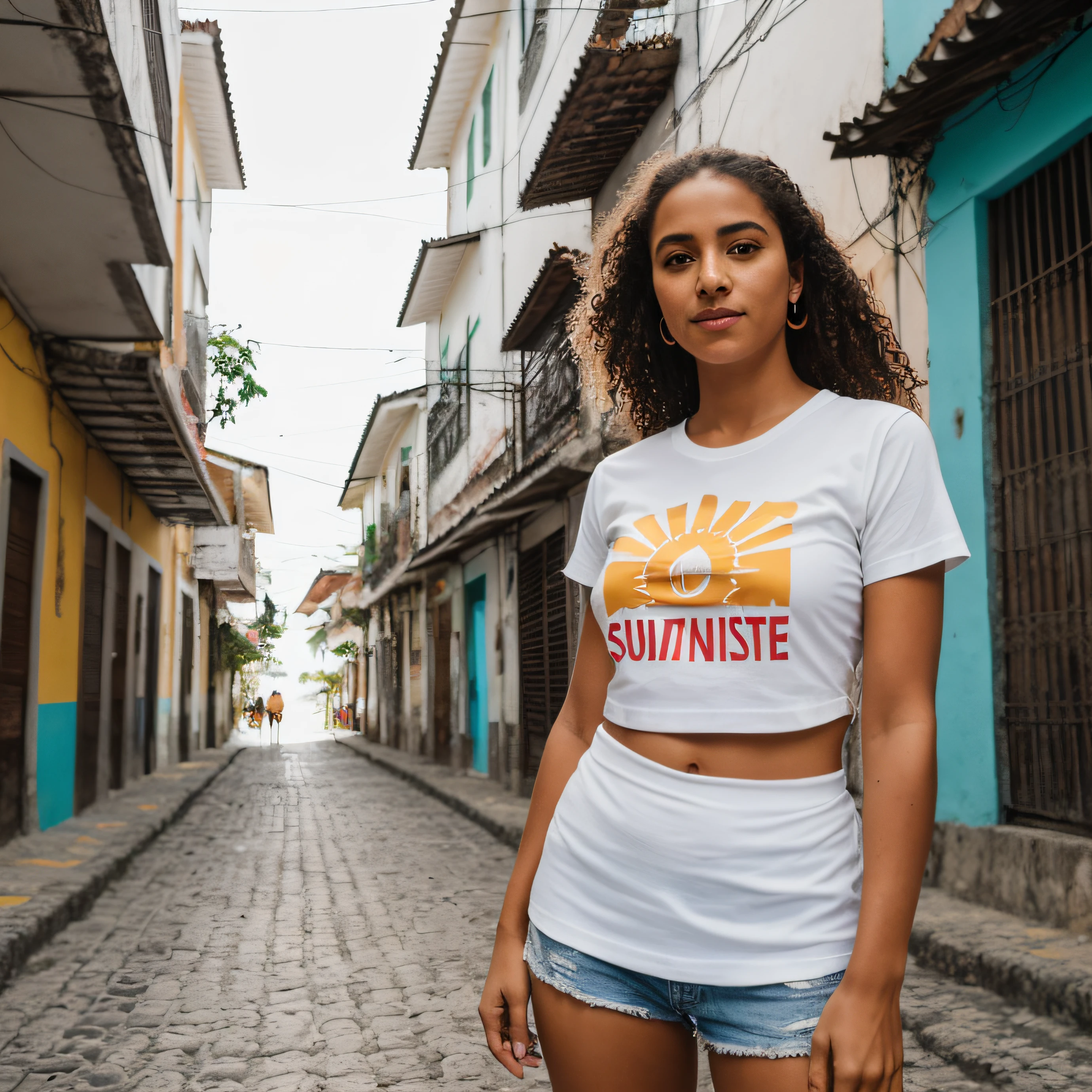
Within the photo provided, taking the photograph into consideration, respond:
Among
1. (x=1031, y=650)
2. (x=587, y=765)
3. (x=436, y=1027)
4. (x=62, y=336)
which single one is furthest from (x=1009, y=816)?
(x=62, y=336)

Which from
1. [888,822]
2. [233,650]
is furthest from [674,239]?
[233,650]

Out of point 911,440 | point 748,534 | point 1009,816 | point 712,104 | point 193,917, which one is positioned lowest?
point 193,917

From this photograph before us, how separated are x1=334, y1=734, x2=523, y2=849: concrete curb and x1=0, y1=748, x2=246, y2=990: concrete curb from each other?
2411 mm

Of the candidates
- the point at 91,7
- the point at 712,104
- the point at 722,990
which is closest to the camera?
the point at 722,990

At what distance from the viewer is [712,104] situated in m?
9.52

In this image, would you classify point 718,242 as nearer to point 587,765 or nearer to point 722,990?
point 587,765

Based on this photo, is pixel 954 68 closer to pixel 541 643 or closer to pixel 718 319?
pixel 718 319

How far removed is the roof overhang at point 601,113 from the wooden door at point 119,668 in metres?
6.63

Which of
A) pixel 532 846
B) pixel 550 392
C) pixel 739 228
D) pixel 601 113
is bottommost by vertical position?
pixel 532 846

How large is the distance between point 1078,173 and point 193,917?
20.3 ft

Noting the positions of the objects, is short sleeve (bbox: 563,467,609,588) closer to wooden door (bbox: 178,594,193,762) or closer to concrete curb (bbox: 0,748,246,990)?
concrete curb (bbox: 0,748,246,990)

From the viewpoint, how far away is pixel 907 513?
4.43 ft

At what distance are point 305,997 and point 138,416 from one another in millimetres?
7372

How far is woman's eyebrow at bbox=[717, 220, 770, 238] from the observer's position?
152 centimetres
